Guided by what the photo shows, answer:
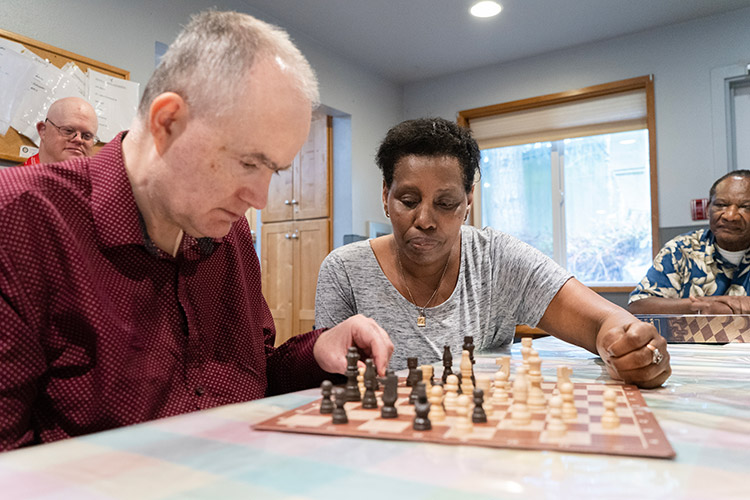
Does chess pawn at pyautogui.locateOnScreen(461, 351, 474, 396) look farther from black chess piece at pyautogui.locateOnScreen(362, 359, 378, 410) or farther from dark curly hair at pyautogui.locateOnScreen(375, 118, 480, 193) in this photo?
dark curly hair at pyautogui.locateOnScreen(375, 118, 480, 193)

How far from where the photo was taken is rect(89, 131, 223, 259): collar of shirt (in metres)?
1.11

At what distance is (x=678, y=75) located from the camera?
488 cm

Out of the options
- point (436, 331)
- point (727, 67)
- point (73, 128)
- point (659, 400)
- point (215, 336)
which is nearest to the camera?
point (659, 400)

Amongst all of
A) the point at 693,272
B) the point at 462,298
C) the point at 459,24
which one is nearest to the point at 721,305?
the point at 693,272

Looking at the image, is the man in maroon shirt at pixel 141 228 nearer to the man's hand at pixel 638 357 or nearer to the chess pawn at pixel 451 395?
the chess pawn at pixel 451 395

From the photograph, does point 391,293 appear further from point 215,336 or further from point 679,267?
point 679,267

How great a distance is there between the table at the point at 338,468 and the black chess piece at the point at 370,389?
0.19 meters

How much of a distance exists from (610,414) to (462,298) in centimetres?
111

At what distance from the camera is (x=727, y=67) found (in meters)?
4.69

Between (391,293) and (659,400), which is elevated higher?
(391,293)

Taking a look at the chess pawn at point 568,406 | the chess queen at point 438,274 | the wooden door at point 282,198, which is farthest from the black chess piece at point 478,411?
the wooden door at point 282,198

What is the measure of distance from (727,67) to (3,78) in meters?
5.06

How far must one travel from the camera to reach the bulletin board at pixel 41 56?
2.99m

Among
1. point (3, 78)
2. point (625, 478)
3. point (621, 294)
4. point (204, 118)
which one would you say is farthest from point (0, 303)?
point (621, 294)
